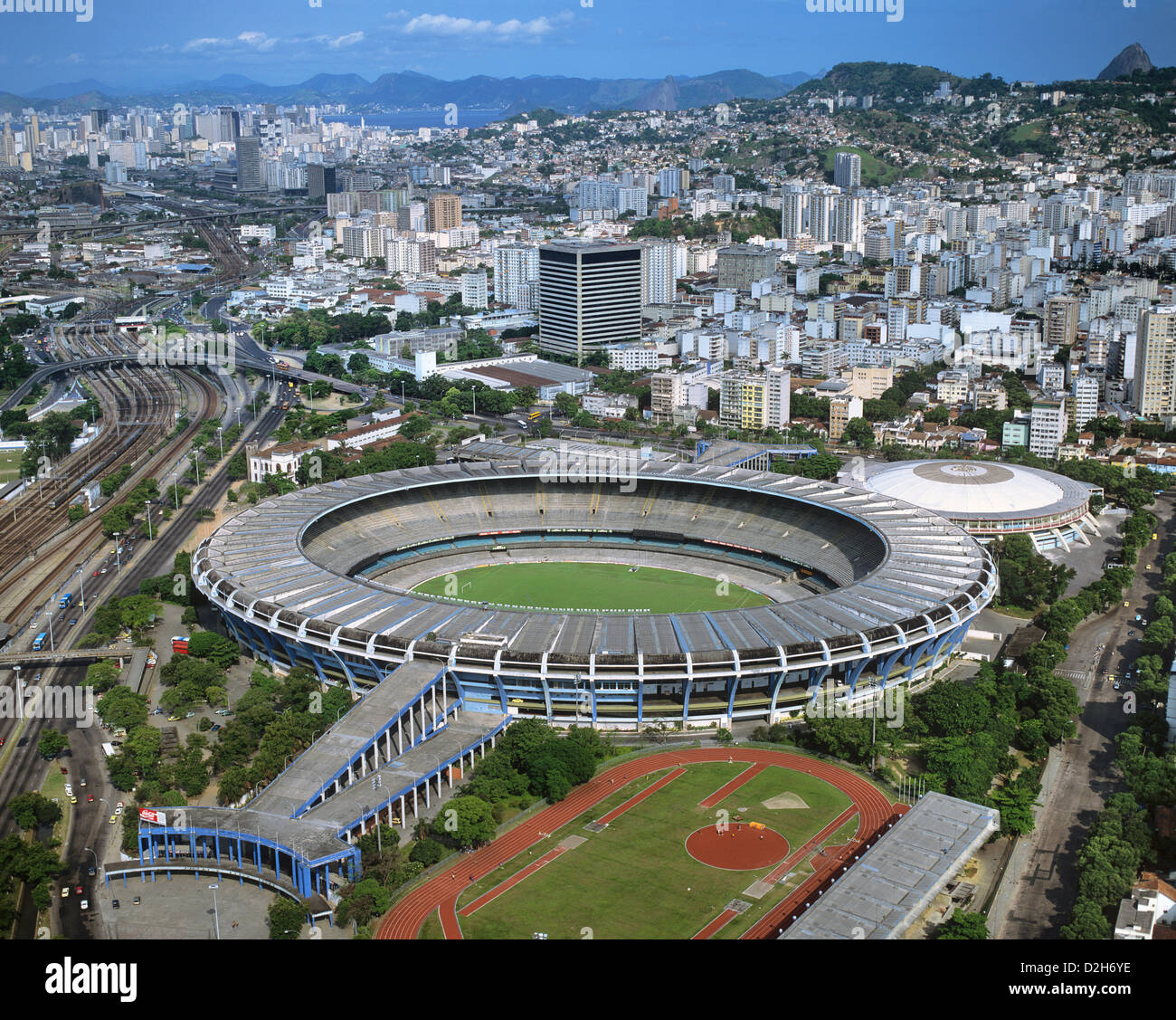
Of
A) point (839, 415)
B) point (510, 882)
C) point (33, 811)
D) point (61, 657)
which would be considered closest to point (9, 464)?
point (61, 657)

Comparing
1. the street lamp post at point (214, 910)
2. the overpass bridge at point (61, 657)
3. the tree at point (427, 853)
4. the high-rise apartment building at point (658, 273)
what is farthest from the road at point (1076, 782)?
the high-rise apartment building at point (658, 273)

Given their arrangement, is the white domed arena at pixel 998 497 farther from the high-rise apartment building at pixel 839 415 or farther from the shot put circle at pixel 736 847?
the shot put circle at pixel 736 847

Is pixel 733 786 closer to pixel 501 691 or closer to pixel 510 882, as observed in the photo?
pixel 501 691

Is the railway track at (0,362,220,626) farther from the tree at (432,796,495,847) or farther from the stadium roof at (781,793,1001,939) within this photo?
the stadium roof at (781,793,1001,939)
